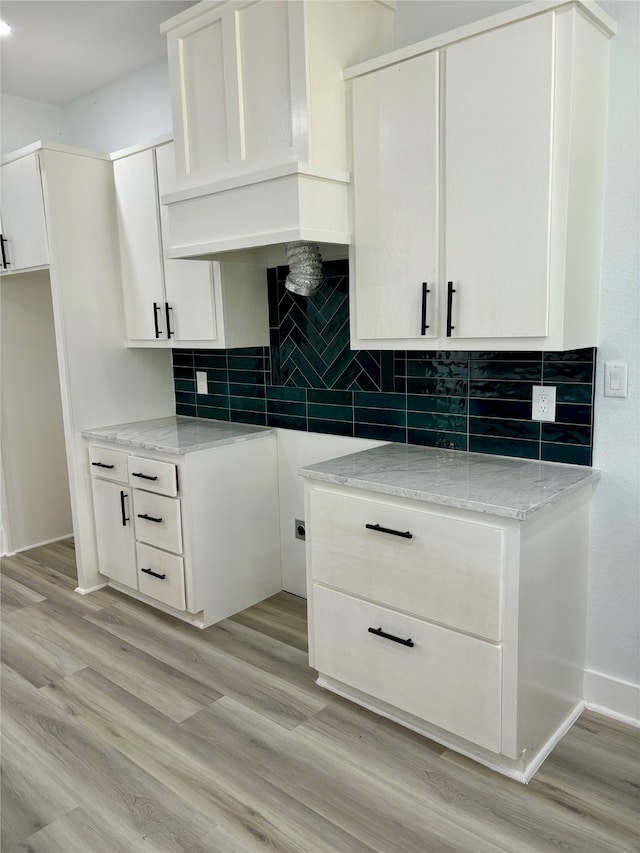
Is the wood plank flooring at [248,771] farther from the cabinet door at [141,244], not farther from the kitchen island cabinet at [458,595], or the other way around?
the cabinet door at [141,244]

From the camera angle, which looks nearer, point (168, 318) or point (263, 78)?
point (263, 78)

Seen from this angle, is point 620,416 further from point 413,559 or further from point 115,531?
point 115,531

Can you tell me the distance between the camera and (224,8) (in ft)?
7.64

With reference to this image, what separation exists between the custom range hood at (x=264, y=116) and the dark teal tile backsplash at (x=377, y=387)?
1.78 ft

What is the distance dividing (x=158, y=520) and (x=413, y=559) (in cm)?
140

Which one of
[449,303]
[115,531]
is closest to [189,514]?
[115,531]

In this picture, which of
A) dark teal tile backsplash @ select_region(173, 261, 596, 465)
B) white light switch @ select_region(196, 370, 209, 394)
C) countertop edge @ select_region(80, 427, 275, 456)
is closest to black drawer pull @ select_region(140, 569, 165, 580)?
countertop edge @ select_region(80, 427, 275, 456)

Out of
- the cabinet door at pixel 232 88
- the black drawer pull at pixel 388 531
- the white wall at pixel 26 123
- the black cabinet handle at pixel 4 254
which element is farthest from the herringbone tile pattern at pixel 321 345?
the white wall at pixel 26 123

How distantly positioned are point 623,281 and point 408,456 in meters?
0.96

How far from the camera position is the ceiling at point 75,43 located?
2818mm

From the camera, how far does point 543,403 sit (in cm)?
226

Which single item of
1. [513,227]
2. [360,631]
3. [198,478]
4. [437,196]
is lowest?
[360,631]

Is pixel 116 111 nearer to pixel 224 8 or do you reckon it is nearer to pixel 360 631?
pixel 224 8

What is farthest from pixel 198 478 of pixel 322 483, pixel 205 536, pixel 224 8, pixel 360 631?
pixel 224 8
